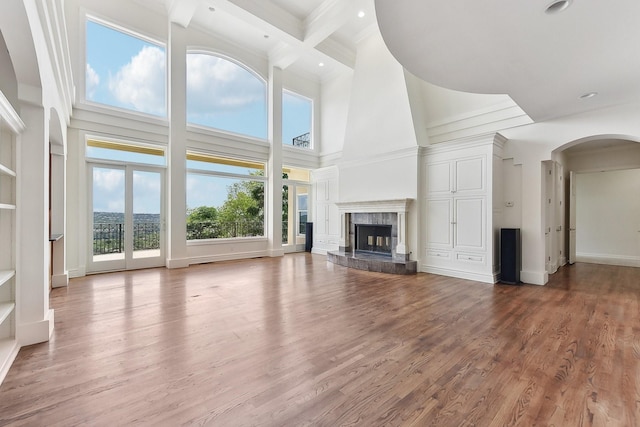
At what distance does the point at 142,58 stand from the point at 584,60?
7.92m

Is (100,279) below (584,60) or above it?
below

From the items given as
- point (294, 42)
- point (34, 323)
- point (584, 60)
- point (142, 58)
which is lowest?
point (34, 323)

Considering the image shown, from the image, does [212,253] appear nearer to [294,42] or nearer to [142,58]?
[142,58]

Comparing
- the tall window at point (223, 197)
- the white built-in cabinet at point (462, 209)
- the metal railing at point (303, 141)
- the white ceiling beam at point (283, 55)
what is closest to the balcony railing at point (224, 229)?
the tall window at point (223, 197)

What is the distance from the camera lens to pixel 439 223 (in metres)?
5.73

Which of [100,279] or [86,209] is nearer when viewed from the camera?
[100,279]

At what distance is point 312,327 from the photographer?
2994 millimetres

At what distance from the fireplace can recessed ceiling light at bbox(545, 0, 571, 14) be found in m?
5.01

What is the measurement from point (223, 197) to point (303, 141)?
347cm

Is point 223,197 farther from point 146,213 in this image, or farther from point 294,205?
point 294,205

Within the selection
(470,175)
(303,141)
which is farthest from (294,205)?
(470,175)

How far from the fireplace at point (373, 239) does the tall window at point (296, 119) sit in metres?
3.77

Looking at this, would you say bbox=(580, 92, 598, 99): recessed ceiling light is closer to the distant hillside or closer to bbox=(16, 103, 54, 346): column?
bbox=(16, 103, 54, 346): column

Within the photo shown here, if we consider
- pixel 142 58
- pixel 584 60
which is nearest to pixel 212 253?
pixel 142 58
